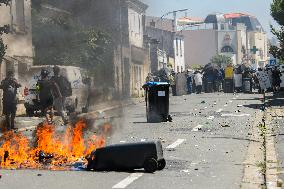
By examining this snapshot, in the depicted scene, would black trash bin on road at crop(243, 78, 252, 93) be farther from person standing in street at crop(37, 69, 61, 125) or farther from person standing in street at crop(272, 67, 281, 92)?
person standing in street at crop(37, 69, 61, 125)

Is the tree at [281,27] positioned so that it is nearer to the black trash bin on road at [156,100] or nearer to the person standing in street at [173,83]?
the person standing in street at [173,83]

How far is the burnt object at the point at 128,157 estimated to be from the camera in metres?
9.88

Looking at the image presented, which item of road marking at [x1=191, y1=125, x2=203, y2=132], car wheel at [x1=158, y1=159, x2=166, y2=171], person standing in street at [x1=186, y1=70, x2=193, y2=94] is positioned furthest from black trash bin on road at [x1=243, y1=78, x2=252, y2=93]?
car wheel at [x1=158, y1=159, x2=166, y2=171]

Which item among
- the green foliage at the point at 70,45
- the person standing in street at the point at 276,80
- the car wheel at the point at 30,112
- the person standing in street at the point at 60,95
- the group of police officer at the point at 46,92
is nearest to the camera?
the green foliage at the point at 70,45

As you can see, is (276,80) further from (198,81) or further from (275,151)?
(275,151)

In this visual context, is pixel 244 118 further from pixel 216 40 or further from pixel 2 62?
pixel 216 40

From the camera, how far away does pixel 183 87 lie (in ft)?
152

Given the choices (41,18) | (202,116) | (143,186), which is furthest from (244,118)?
(143,186)

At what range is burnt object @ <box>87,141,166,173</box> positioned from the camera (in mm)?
9883

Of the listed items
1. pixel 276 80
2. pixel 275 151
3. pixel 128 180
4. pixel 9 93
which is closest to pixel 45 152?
pixel 128 180

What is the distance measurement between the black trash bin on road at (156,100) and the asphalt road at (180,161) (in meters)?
0.44

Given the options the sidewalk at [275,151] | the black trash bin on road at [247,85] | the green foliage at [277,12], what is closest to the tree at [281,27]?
the green foliage at [277,12]

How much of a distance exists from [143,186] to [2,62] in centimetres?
1403

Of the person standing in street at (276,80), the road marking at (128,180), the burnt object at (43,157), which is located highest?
the person standing in street at (276,80)
